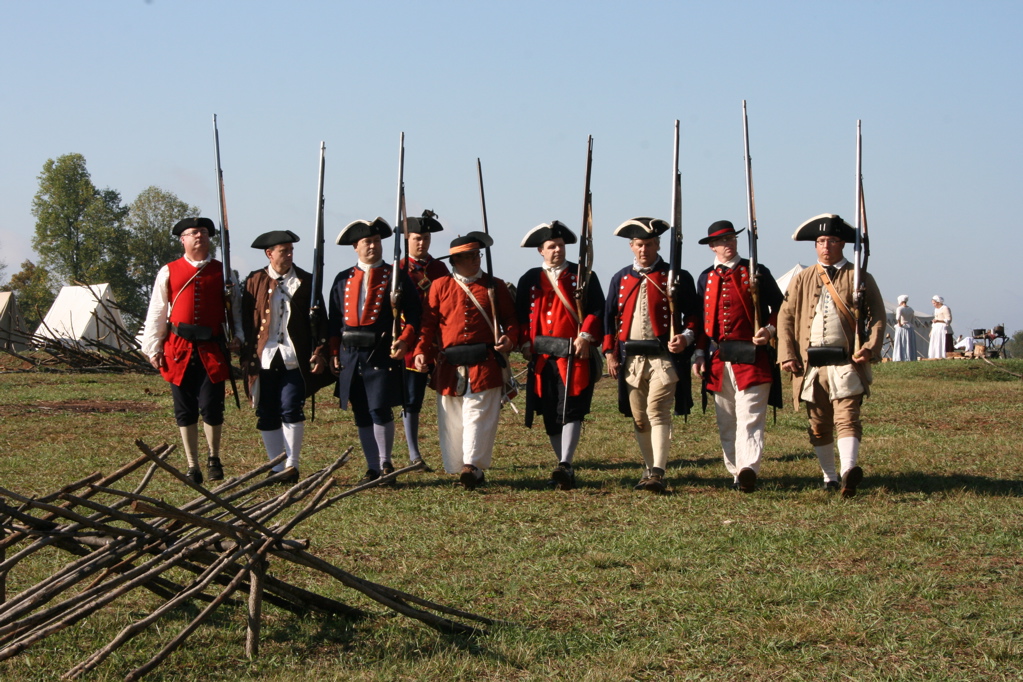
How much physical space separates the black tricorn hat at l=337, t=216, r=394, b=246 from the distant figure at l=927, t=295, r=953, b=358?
2024 centimetres

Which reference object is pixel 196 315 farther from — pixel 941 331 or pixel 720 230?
pixel 941 331

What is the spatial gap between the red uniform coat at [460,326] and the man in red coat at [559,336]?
0.17 meters

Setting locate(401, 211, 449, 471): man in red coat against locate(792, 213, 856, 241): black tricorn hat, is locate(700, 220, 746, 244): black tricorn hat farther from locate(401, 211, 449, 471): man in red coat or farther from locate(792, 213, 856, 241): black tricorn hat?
locate(401, 211, 449, 471): man in red coat

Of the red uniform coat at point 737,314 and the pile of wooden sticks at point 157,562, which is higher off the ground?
the red uniform coat at point 737,314

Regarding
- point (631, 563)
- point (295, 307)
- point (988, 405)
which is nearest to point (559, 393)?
point (295, 307)

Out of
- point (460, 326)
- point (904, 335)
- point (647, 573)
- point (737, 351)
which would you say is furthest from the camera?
point (904, 335)

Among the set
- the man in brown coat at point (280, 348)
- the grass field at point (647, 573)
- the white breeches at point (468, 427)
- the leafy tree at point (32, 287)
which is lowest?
the grass field at point (647, 573)

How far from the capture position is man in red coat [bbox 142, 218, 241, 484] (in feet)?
26.6

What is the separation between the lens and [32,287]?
57406 millimetres

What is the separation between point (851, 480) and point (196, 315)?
4.72 meters

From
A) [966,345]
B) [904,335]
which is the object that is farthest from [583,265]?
[966,345]

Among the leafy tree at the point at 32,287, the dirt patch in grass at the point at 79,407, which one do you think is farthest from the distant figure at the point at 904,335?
the leafy tree at the point at 32,287

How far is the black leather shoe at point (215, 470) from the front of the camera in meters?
8.17

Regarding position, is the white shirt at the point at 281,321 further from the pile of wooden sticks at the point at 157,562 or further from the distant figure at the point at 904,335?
the distant figure at the point at 904,335
